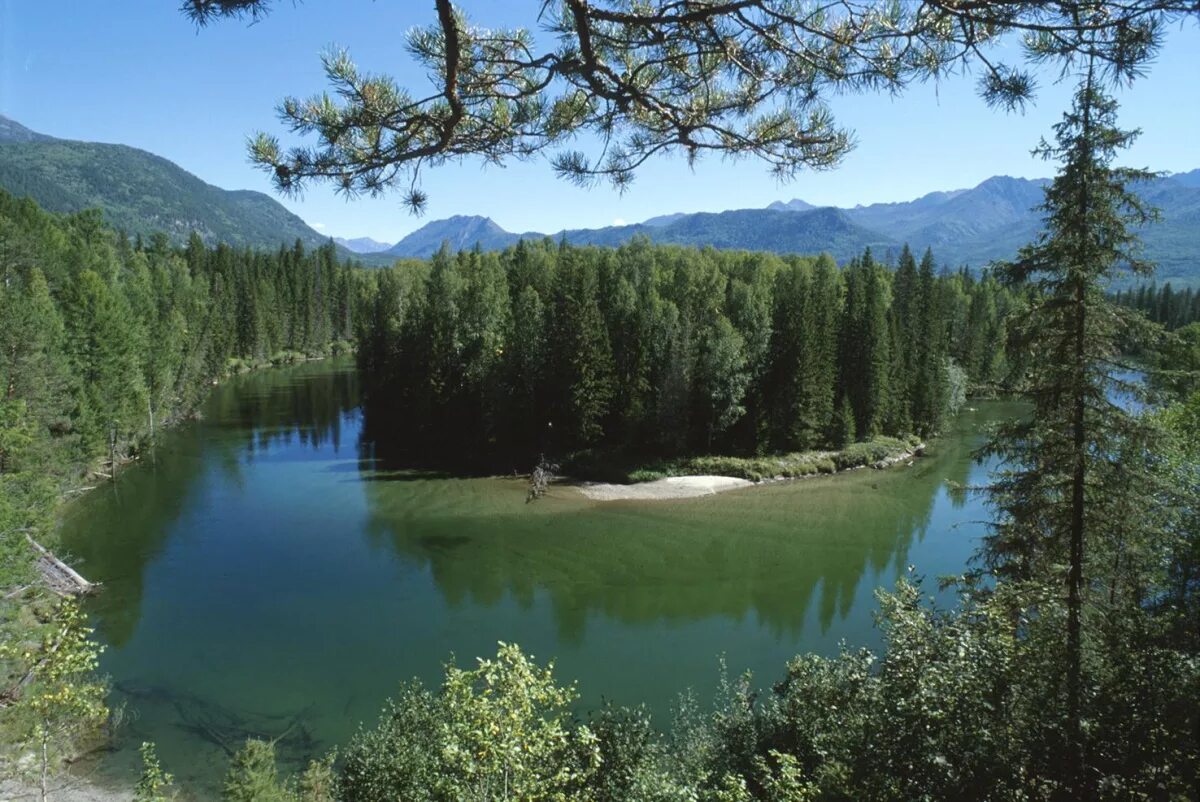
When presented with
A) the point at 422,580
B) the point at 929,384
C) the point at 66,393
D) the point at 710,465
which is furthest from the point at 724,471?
Result: the point at 66,393

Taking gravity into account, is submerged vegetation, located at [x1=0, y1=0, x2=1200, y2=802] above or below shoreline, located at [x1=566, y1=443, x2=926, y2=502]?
above

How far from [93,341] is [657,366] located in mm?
25888

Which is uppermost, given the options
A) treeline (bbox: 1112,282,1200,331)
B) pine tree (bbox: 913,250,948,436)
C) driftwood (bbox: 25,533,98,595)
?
treeline (bbox: 1112,282,1200,331)

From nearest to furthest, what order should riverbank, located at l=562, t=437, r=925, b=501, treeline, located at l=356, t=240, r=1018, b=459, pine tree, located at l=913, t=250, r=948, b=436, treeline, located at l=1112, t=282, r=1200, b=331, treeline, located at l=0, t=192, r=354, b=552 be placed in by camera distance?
treeline, located at l=0, t=192, r=354, b=552
riverbank, located at l=562, t=437, r=925, b=501
treeline, located at l=356, t=240, r=1018, b=459
pine tree, located at l=913, t=250, r=948, b=436
treeline, located at l=1112, t=282, r=1200, b=331

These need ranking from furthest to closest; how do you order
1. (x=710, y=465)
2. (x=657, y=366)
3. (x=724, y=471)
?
(x=657, y=366) < (x=710, y=465) < (x=724, y=471)

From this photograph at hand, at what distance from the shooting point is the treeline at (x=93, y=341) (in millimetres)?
20906

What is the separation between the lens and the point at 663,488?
32.2 meters

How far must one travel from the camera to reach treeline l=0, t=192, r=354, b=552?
68.6 ft

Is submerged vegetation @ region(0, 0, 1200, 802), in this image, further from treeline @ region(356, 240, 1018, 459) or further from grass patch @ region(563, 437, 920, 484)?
treeline @ region(356, 240, 1018, 459)

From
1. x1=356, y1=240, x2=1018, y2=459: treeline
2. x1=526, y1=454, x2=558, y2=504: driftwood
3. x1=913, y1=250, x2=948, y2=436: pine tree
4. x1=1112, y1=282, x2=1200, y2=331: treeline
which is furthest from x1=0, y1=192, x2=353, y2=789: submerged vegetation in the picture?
x1=1112, y1=282, x2=1200, y2=331: treeline

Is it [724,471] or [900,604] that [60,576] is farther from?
[724,471]

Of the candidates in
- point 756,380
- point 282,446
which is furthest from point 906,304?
point 282,446

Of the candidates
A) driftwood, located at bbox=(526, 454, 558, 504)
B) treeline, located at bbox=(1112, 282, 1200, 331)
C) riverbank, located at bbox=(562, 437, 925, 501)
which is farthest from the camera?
treeline, located at bbox=(1112, 282, 1200, 331)

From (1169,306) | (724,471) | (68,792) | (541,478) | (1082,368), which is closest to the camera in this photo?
(1082,368)
